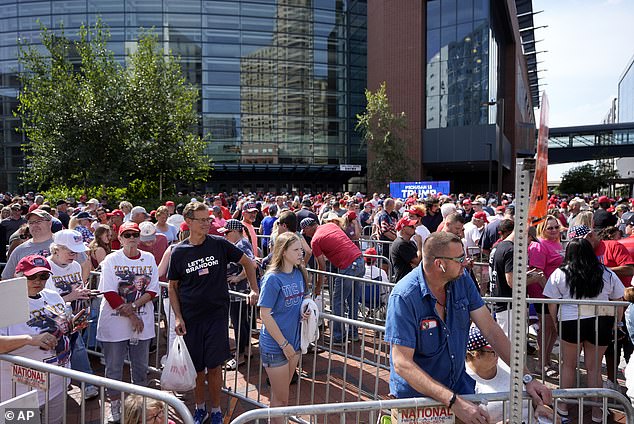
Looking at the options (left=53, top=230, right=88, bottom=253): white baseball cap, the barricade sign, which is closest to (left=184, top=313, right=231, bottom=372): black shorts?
the barricade sign

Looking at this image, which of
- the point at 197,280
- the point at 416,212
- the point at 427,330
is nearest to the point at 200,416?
the point at 197,280

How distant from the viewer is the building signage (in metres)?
22.6

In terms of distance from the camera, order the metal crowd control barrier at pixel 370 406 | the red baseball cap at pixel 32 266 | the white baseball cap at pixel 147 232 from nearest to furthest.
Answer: the metal crowd control barrier at pixel 370 406 → the red baseball cap at pixel 32 266 → the white baseball cap at pixel 147 232

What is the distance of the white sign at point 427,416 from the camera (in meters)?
2.44

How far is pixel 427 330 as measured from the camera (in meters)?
2.67

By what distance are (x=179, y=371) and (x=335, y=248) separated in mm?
3115

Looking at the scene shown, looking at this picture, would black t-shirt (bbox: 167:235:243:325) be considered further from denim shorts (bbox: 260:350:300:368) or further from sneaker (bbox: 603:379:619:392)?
sneaker (bbox: 603:379:619:392)

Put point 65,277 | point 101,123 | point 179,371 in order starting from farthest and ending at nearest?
point 101,123 < point 65,277 < point 179,371

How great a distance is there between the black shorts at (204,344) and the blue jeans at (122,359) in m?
0.66

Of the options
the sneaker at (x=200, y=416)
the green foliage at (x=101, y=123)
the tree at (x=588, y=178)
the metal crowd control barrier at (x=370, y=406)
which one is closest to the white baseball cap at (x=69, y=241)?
the sneaker at (x=200, y=416)

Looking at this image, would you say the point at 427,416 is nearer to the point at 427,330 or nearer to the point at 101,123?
the point at 427,330

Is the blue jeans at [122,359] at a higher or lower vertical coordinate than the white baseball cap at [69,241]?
lower

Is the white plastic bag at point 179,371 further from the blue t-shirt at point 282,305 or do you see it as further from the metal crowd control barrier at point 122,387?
the metal crowd control barrier at point 122,387

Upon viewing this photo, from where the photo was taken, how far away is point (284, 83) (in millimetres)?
46500
